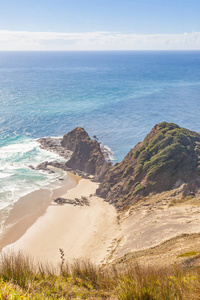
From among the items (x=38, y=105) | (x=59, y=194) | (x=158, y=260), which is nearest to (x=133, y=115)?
(x=38, y=105)

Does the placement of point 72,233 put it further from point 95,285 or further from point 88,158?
point 88,158

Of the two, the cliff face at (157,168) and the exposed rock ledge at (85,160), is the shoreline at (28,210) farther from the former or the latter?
the cliff face at (157,168)

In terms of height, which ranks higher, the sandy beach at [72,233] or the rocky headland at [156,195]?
the rocky headland at [156,195]

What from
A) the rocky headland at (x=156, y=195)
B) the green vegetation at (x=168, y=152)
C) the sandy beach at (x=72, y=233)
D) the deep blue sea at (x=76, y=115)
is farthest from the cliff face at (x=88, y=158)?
the green vegetation at (x=168, y=152)

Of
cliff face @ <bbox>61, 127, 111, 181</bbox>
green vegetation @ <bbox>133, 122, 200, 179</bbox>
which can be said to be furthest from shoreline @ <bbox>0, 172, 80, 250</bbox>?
green vegetation @ <bbox>133, 122, 200, 179</bbox>

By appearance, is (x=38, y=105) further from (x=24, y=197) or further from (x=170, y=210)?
(x=170, y=210)

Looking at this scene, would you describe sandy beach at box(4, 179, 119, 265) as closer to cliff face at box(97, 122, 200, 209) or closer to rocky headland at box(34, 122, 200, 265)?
rocky headland at box(34, 122, 200, 265)
